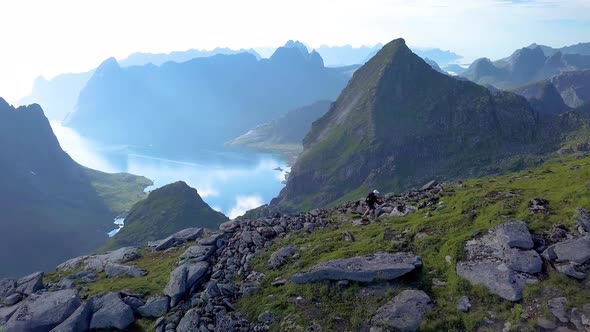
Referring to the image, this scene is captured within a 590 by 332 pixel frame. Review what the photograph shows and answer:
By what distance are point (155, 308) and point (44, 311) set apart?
26.5 ft

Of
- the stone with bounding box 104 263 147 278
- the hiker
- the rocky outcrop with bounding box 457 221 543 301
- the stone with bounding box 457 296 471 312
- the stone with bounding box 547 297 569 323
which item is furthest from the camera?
the hiker

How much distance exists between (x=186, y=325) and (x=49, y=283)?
19.9 meters

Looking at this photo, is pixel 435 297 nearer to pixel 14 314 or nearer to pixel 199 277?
pixel 199 277

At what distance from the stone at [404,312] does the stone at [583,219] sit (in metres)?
10.5

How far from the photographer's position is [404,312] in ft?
69.0

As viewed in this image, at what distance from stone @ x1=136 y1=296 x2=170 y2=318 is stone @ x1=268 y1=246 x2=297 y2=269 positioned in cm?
721

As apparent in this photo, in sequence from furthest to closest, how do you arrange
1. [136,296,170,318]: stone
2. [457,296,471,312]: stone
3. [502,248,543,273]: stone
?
1. [136,296,170,318]: stone
2. [502,248,543,273]: stone
3. [457,296,471,312]: stone

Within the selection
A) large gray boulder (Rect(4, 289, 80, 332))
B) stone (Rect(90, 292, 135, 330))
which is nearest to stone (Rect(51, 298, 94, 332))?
stone (Rect(90, 292, 135, 330))

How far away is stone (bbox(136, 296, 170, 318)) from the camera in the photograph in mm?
25672

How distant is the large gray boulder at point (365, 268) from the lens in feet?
76.7

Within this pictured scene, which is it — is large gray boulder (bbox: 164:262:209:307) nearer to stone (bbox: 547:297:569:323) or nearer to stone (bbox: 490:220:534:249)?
stone (bbox: 490:220:534:249)

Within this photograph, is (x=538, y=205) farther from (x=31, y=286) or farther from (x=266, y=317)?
(x=31, y=286)

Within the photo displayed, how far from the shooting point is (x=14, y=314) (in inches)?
1096

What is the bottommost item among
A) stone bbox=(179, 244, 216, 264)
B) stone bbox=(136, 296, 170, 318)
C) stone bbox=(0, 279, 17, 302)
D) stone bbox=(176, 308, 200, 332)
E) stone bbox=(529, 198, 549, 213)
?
stone bbox=(529, 198, 549, 213)
